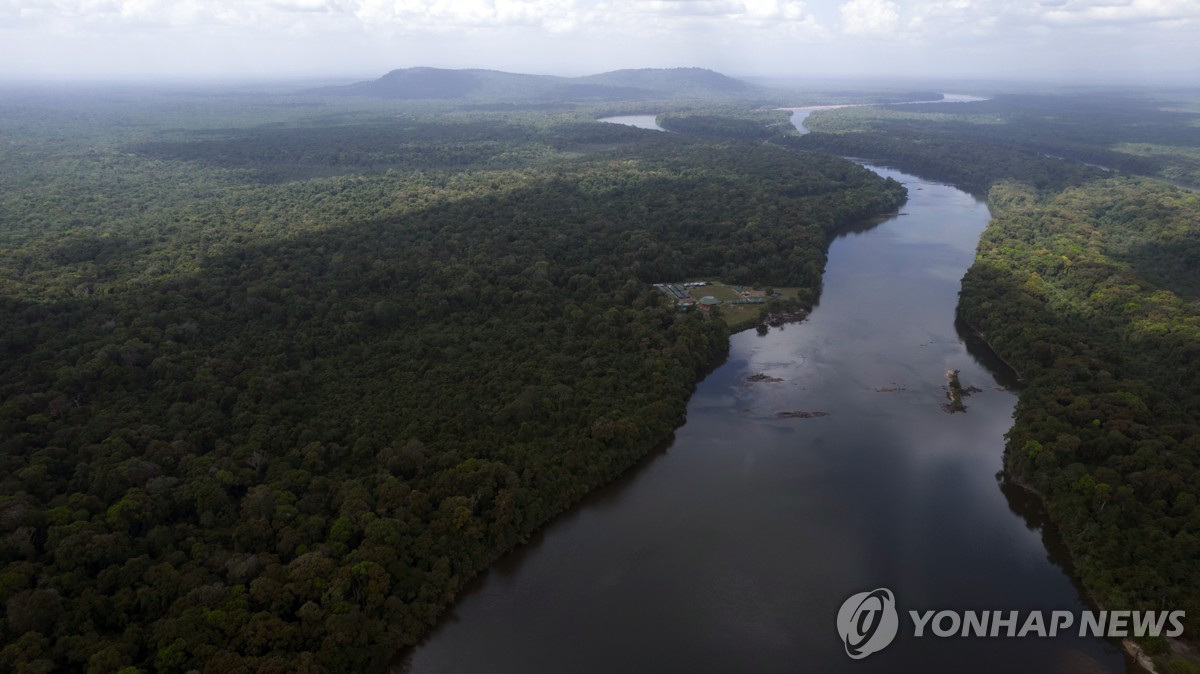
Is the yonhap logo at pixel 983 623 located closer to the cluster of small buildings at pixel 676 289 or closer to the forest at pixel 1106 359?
the forest at pixel 1106 359

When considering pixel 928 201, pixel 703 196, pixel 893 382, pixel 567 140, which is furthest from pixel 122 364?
pixel 567 140

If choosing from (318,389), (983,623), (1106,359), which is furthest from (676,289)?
(983,623)

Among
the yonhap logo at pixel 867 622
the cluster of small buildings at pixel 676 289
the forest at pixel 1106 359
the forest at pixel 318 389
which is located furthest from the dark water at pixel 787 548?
the cluster of small buildings at pixel 676 289

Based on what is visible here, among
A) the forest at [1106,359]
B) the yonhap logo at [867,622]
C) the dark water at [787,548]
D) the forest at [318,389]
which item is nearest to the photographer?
the forest at [318,389]

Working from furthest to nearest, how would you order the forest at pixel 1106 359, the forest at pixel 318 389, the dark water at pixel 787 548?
the forest at pixel 1106 359, the dark water at pixel 787 548, the forest at pixel 318 389

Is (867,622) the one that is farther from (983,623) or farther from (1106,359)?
(1106,359)

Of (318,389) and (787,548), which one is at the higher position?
(318,389)

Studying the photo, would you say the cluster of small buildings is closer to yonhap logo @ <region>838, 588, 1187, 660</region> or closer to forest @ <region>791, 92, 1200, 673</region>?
forest @ <region>791, 92, 1200, 673</region>
